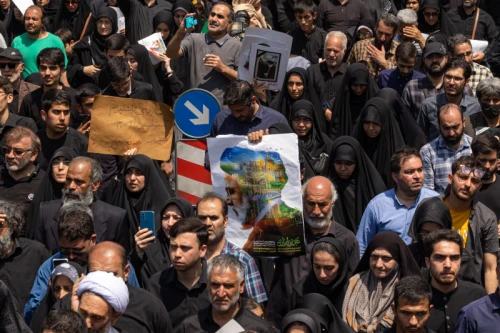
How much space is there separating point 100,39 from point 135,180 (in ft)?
15.7

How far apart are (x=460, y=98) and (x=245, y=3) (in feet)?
12.4

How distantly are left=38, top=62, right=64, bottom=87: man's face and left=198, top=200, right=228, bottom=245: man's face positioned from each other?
3.91 metres

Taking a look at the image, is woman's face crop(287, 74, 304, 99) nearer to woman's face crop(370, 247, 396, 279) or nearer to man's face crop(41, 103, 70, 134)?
man's face crop(41, 103, 70, 134)

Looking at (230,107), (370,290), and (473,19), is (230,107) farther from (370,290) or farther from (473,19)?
(473,19)

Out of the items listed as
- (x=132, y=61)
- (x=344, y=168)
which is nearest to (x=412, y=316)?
(x=344, y=168)

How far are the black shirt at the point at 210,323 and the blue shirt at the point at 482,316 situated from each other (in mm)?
1259

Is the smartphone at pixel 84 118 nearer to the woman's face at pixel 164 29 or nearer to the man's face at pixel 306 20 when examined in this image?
the woman's face at pixel 164 29

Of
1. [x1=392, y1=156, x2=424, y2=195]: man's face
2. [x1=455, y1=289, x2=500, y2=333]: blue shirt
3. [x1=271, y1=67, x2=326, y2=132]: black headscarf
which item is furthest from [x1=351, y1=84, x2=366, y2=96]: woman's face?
[x1=455, y1=289, x2=500, y2=333]: blue shirt

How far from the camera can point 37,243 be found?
10445 millimetres

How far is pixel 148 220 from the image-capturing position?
34.7 ft

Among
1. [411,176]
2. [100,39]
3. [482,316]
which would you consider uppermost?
[482,316]

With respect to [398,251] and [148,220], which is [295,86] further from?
[398,251]

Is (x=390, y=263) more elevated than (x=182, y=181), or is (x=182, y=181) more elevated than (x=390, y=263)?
(x=390, y=263)

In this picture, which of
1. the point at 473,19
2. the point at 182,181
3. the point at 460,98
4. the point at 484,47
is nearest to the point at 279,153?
the point at 182,181
